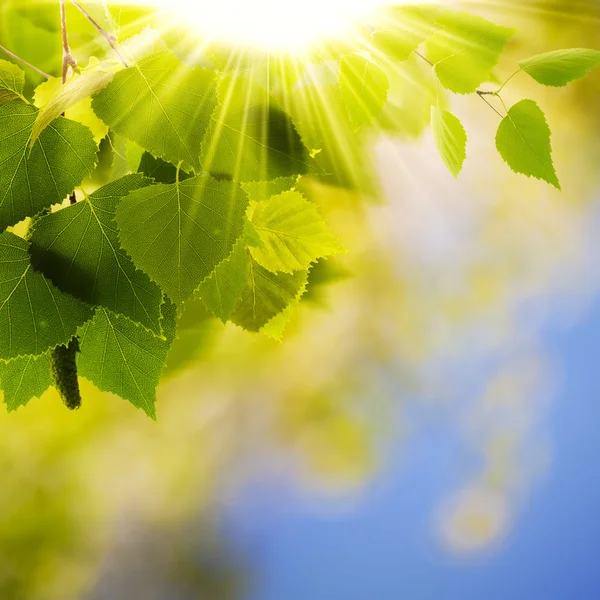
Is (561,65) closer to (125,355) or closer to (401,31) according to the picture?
(401,31)

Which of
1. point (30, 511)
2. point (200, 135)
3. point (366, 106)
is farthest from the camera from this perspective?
point (30, 511)

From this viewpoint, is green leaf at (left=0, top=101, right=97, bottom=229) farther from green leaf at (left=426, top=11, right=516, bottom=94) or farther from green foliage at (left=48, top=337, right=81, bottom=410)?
green leaf at (left=426, top=11, right=516, bottom=94)

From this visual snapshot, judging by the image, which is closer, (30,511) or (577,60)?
(577,60)

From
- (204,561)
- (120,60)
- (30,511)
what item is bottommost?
(204,561)

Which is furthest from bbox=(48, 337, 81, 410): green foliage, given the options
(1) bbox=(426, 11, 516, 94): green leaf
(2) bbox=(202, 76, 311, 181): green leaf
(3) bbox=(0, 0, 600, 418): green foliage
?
(1) bbox=(426, 11, 516, 94): green leaf

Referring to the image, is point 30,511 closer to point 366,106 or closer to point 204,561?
point 204,561

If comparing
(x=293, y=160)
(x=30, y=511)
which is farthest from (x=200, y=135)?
(x=30, y=511)
